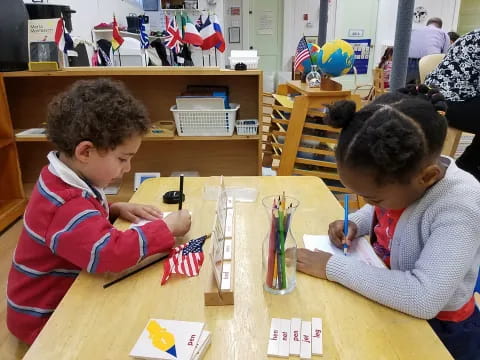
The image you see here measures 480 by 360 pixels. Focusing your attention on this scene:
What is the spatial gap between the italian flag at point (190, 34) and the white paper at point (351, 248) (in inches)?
68.6

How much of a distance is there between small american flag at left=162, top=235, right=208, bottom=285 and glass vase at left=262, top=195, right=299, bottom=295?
0.16m

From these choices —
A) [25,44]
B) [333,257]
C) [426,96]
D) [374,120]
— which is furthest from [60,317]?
[25,44]

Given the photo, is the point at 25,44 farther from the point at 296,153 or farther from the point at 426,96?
the point at 426,96

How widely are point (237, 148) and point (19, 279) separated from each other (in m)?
1.85

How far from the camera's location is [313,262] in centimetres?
85

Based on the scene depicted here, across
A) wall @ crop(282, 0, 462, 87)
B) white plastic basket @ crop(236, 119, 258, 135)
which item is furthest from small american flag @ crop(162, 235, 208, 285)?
wall @ crop(282, 0, 462, 87)

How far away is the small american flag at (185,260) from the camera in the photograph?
86 cm

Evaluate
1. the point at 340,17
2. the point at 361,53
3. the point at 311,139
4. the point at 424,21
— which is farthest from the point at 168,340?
the point at 424,21

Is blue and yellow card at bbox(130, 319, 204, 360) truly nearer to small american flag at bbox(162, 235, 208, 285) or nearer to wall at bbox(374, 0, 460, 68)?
small american flag at bbox(162, 235, 208, 285)

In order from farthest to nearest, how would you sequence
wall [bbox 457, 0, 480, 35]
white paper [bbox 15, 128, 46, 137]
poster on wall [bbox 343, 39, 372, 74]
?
1. wall [bbox 457, 0, 480, 35]
2. poster on wall [bbox 343, 39, 372, 74]
3. white paper [bbox 15, 128, 46, 137]

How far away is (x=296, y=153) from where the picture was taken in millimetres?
2273

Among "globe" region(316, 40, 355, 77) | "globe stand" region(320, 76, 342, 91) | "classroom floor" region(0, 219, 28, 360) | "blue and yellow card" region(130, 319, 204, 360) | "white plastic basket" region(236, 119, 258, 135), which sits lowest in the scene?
"classroom floor" region(0, 219, 28, 360)

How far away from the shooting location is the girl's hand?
2.73ft

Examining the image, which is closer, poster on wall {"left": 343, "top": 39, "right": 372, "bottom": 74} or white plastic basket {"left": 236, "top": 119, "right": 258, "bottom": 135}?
white plastic basket {"left": 236, "top": 119, "right": 258, "bottom": 135}
